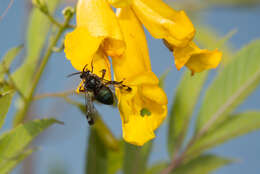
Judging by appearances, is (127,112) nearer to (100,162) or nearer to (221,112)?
(100,162)

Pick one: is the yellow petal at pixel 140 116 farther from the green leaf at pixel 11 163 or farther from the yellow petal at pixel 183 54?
the green leaf at pixel 11 163

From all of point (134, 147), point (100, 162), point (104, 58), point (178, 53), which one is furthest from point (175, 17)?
point (100, 162)

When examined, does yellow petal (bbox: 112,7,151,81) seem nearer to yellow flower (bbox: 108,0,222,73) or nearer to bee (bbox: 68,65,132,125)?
yellow flower (bbox: 108,0,222,73)

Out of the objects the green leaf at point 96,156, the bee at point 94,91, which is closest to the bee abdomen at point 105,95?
the bee at point 94,91

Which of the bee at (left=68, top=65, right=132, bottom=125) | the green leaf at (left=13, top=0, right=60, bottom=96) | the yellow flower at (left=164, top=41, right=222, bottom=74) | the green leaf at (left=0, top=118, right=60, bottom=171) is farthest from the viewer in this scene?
the green leaf at (left=13, top=0, right=60, bottom=96)

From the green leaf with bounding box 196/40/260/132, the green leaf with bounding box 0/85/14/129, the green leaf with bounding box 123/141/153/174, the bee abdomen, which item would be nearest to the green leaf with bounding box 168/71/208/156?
the green leaf with bounding box 196/40/260/132

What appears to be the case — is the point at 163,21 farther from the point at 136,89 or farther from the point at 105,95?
the point at 105,95
